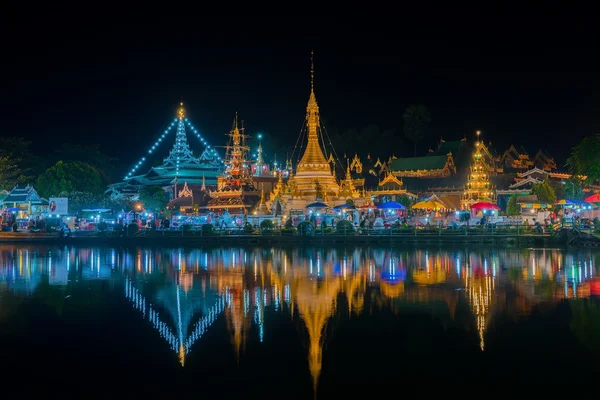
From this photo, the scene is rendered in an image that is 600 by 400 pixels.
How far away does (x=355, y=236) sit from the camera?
34.5 m

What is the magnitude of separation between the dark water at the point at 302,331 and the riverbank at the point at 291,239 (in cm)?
1115

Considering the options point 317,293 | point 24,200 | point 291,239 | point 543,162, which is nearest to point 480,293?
point 317,293

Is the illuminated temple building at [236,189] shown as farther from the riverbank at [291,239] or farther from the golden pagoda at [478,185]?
the golden pagoda at [478,185]

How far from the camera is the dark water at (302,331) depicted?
909 cm

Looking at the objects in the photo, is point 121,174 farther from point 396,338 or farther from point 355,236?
point 396,338

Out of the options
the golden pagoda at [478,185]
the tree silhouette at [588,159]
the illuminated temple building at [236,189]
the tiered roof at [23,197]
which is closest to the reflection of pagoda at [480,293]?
the tree silhouette at [588,159]

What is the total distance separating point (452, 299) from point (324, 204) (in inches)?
1047

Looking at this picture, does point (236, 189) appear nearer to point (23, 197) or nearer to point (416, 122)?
point (23, 197)

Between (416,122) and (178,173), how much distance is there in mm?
27886

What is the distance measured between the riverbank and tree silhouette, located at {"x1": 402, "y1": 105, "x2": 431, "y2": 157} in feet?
148

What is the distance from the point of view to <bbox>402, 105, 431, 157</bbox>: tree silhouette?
78.6 m

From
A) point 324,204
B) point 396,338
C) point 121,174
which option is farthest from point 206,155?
point 396,338

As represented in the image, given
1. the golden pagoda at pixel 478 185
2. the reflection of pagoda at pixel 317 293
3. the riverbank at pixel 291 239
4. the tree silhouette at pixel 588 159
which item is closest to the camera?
the reflection of pagoda at pixel 317 293

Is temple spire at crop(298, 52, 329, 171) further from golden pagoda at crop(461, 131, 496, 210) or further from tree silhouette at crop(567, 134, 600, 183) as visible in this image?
tree silhouette at crop(567, 134, 600, 183)
